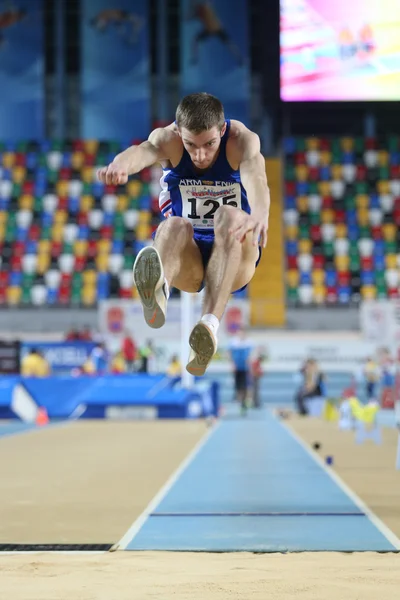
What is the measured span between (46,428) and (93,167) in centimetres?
1251

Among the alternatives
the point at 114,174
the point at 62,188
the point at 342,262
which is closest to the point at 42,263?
the point at 62,188

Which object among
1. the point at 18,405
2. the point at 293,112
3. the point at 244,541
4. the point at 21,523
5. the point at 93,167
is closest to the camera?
the point at 244,541

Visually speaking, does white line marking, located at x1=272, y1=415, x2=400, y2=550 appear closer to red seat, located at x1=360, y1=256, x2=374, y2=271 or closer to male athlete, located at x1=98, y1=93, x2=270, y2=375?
male athlete, located at x1=98, y1=93, x2=270, y2=375

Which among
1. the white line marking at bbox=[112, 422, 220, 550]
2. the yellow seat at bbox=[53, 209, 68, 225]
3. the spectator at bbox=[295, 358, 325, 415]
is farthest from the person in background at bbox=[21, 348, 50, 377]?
the white line marking at bbox=[112, 422, 220, 550]

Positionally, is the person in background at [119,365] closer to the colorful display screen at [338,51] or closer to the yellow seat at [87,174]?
the colorful display screen at [338,51]

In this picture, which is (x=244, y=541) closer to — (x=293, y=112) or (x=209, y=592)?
(x=209, y=592)

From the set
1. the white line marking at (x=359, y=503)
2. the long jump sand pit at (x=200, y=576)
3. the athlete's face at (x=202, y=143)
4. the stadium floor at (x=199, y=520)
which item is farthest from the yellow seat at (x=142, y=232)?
the long jump sand pit at (x=200, y=576)

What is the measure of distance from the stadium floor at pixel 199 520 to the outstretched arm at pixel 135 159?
5.69ft

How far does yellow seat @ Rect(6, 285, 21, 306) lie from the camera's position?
23750 mm

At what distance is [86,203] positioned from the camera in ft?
84.8

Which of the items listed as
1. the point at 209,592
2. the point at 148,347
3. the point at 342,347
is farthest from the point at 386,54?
the point at 209,592

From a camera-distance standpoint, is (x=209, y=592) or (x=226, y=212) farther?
(x=226, y=212)

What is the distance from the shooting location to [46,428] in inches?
587

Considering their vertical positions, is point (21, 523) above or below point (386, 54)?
below
